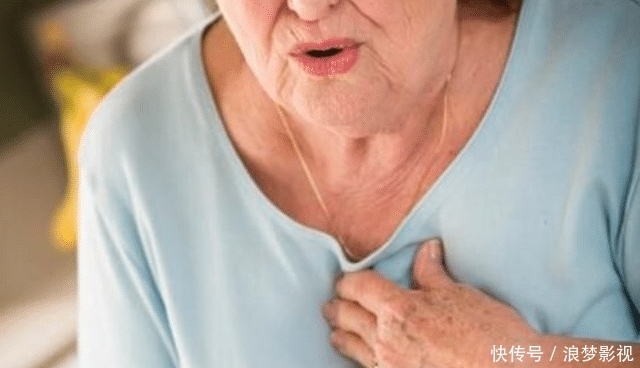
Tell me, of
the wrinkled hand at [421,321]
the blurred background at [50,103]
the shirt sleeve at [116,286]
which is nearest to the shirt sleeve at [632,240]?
the wrinkled hand at [421,321]

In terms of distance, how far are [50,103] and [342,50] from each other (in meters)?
1.47

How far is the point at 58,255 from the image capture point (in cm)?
200

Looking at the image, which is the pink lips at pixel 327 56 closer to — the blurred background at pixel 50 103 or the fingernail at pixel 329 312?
the fingernail at pixel 329 312

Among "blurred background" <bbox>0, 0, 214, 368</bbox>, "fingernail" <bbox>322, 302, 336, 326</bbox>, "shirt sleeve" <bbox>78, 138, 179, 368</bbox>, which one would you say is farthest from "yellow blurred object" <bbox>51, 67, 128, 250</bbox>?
"fingernail" <bbox>322, 302, 336, 326</bbox>

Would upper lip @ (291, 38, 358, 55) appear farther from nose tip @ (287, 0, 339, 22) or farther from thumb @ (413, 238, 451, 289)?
thumb @ (413, 238, 451, 289)

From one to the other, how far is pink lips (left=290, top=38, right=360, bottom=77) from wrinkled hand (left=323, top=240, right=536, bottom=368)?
0.69ft

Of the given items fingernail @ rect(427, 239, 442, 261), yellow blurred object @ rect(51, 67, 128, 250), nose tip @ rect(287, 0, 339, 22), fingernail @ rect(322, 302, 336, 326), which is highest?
yellow blurred object @ rect(51, 67, 128, 250)

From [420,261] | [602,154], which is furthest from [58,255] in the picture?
[602,154]

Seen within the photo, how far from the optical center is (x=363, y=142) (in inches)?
37.3

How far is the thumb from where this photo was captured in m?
0.88

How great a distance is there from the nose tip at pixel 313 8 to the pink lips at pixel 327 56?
2 centimetres

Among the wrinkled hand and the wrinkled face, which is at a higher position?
the wrinkled face

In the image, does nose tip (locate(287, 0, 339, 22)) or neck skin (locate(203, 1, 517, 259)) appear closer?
nose tip (locate(287, 0, 339, 22))

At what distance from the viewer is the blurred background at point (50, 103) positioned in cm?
196
